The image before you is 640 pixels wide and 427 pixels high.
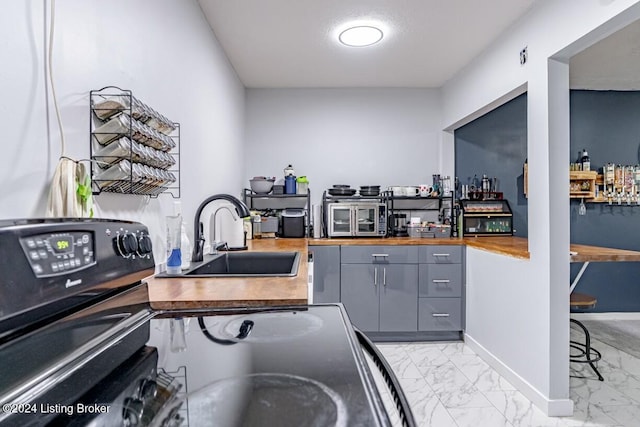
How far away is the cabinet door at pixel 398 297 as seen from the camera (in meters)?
3.15

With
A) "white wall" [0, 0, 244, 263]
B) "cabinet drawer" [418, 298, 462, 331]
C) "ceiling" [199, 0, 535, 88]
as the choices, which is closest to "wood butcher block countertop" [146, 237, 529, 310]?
"white wall" [0, 0, 244, 263]

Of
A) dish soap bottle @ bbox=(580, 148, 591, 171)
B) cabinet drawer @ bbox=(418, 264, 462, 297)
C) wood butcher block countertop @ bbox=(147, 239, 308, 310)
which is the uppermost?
dish soap bottle @ bbox=(580, 148, 591, 171)

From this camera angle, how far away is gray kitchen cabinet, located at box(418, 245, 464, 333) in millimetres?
3133

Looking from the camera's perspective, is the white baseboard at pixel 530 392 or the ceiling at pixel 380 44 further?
the ceiling at pixel 380 44

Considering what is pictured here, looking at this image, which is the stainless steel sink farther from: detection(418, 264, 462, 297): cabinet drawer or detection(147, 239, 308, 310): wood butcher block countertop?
detection(418, 264, 462, 297): cabinet drawer

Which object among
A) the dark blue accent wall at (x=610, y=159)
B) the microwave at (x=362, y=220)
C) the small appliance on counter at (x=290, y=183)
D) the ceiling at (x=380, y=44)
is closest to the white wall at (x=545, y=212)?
the ceiling at (x=380, y=44)

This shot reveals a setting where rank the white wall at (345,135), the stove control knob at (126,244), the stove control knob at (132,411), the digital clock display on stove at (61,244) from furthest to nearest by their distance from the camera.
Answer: the white wall at (345,135) → the stove control knob at (126,244) → the digital clock display on stove at (61,244) → the stove control knob at (132,411)

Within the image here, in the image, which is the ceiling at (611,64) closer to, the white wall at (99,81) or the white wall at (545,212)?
the white wall at (545,212)

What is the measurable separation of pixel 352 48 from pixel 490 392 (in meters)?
→ 2.67

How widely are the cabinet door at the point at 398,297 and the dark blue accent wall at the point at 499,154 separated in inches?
51.6

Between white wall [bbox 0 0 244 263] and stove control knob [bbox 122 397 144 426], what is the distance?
547 mm

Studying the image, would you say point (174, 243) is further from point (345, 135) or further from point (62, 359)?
point (345, 135)

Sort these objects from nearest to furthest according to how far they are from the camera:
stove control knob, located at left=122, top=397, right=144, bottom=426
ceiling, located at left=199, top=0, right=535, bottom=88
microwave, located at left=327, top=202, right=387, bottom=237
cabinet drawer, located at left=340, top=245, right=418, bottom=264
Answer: stove control knob, located at left=122, top=397, right=144, bottom=426 < ceiling, located at left=199, top=0, right=535, bottom=88 < cabinet drawer, located at left=340, top=245, right=418, bottom=264 < microwave, located at left=327, top=202, right=387, bottom=237

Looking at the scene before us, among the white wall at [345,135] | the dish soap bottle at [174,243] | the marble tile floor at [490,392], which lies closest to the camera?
the dish soap bottle at [174,243]
